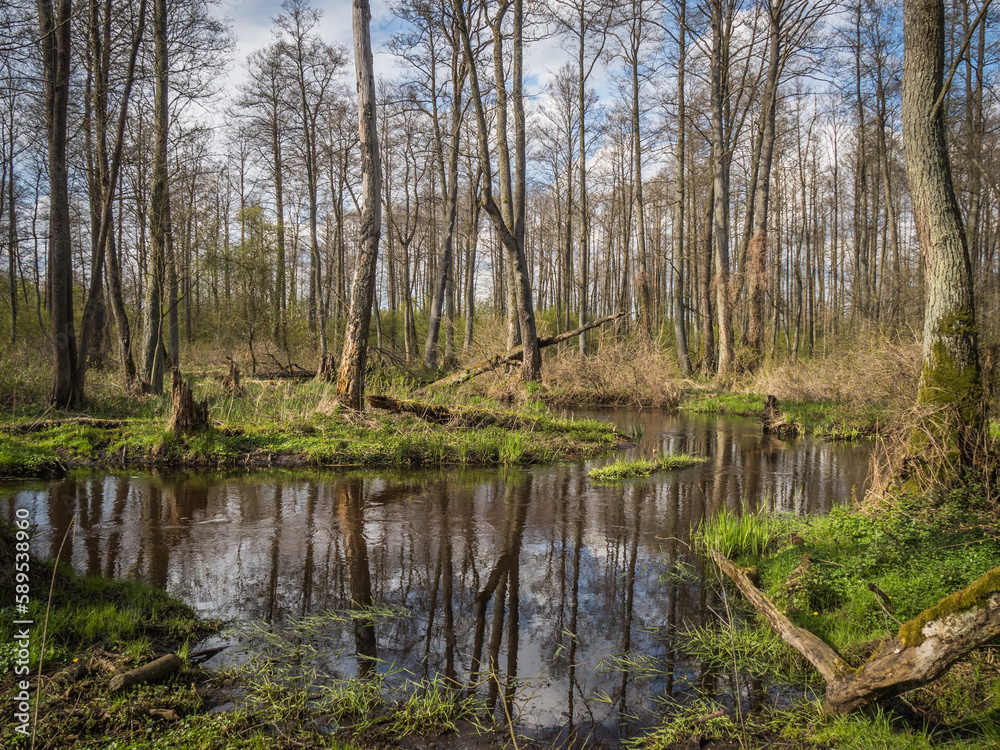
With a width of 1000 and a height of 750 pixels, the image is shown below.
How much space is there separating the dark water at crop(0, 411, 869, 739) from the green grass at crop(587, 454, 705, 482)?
318mm

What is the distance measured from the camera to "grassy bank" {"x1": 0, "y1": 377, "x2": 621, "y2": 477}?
870cm

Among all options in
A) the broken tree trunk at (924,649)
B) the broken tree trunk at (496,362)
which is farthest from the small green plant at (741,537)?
the broken tree trunk at (496,362)

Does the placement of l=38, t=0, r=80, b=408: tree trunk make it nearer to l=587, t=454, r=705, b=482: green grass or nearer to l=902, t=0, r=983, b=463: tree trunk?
l=587, t=454, r=705, b=482: green grass

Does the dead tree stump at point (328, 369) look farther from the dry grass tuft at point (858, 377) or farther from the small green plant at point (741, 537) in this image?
the dry grass tuft at point (858, 377)

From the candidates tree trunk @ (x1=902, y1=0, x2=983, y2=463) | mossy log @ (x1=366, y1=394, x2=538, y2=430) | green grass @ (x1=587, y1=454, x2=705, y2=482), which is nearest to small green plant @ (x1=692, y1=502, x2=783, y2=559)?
tree trunk @ (x1=902, y1=0, x2=983, y2=463)

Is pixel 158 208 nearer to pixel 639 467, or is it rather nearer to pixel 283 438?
pixel 283 438

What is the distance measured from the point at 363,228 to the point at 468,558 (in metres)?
7.16

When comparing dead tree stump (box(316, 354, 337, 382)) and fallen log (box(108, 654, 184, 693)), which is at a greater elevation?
dead tree stump (box(316, 354, 337, 382))

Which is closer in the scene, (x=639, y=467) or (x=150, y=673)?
(x=150, y=673)

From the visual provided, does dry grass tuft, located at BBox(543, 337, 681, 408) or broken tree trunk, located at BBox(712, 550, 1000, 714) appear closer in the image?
broken tree trunk, located at BBox(712, 550, 1000, 714)

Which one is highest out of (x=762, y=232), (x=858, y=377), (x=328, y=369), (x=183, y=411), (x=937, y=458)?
(x=762, y=232)

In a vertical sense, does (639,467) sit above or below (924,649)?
below

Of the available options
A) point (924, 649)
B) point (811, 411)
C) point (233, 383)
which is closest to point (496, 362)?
point (233, 383)

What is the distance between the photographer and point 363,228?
10.4 metres
